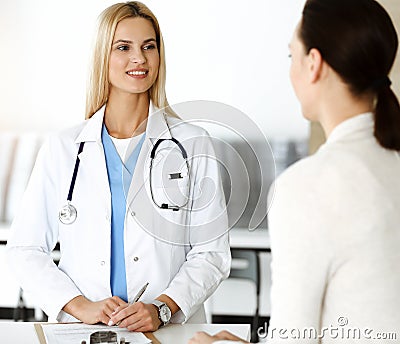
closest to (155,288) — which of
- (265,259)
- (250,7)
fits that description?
(265,259)

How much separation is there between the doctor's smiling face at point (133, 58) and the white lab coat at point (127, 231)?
113 mm

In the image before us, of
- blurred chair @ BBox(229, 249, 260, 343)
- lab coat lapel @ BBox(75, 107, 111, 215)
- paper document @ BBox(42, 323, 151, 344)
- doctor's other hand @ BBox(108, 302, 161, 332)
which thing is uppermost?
lab coat lapel @ BBox(75, 107, 111, 215)

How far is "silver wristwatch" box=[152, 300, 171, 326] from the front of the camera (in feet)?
6.05

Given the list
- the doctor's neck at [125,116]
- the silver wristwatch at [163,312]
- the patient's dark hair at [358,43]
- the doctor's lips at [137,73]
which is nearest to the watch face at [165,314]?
the silver wristwatch at [163,312]

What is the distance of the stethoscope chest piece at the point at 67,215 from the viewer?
1.99m

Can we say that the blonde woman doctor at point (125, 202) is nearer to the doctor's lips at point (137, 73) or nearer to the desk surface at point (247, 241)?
the doctor's lips at point (137, 73)

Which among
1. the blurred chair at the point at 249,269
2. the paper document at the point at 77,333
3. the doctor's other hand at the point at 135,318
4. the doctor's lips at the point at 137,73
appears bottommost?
the blurred chair at the point at 249,269

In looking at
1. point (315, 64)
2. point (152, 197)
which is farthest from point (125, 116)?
point (315, 64)

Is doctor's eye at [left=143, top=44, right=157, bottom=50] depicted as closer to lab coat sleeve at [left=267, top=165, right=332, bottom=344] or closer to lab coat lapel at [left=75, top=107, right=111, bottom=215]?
lab coat lapel at [left=75, top=107, right=111, bottom=215]

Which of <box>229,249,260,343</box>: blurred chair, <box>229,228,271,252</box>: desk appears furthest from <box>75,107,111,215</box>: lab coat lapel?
<box>229,228,271,252</box>: desk

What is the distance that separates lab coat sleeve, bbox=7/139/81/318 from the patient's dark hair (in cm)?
102

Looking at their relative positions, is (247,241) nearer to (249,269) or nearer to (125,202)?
(249,269)

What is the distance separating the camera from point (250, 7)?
14.8 feet

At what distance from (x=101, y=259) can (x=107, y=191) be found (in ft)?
0.59
